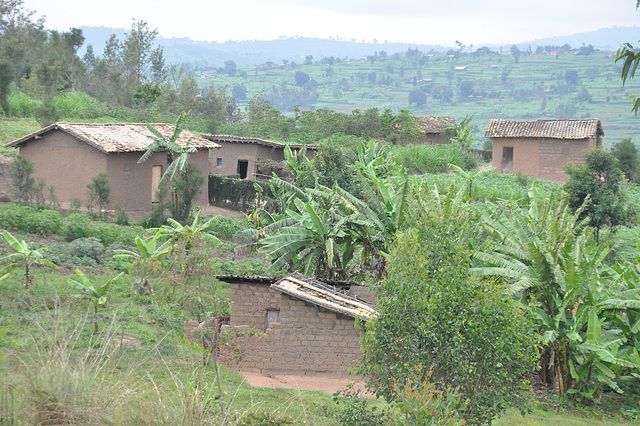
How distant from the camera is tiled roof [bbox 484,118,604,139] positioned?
101ft

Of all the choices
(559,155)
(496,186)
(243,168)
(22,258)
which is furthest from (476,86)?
(22,258)

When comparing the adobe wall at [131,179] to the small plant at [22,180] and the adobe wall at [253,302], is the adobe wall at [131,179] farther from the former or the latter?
the adobe wall at [253,302]

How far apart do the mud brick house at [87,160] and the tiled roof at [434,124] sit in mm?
23377

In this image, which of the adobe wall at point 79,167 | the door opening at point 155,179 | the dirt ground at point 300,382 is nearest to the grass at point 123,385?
the dirt ground at point 300,382

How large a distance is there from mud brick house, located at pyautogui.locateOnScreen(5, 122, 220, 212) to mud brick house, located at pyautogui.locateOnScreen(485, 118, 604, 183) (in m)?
17.9

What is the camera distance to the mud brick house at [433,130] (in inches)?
1694

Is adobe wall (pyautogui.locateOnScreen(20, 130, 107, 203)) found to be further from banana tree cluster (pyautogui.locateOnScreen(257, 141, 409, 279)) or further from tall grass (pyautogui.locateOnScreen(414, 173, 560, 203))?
tall grass (pyautogui.locateOnScreen(414, 173, 560, 203))

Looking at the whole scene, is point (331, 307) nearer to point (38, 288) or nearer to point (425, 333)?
point (425, 333)

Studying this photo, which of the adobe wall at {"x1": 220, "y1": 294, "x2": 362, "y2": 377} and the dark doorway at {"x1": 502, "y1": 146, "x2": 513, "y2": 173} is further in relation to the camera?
the dark doorway at {"x1": 502, "y1": 146, "x2": 513, "y2": 173}

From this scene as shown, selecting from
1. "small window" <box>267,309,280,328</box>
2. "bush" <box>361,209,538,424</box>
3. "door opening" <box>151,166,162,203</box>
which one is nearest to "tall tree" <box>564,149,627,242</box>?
"small window" <box>267,309,280,328</box>

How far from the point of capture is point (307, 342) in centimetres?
1126

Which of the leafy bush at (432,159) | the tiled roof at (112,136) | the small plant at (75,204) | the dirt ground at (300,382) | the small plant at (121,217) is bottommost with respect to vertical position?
the dirt ground at (300,382)

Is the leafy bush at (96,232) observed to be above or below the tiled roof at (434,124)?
below

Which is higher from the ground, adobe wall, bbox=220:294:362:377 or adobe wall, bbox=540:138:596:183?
adobe wall, bbox=540:138:596:183
